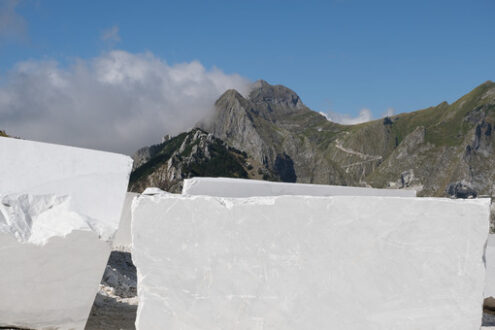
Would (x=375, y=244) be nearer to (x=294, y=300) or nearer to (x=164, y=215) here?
(x=294, y=300)

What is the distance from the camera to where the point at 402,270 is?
4.40 meters

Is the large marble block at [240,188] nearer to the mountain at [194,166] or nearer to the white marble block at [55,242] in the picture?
the white marble block at [55,242]

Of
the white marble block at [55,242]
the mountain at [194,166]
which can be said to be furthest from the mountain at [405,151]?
the white marble block at [55,242]

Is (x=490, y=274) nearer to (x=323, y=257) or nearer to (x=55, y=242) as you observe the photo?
(x=323, y=257)

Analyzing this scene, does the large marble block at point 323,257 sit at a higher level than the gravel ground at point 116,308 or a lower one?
higher

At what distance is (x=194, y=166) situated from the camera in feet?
261

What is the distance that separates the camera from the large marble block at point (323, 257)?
173 inches

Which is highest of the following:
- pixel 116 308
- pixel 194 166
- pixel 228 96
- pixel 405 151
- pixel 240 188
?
pixel 228 96

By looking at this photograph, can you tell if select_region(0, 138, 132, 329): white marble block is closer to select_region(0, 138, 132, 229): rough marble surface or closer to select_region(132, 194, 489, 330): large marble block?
select_region(0, 138, 132, 229): rough marble surface

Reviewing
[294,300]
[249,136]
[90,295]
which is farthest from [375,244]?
[249,136]

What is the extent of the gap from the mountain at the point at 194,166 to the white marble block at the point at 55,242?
2583 inches

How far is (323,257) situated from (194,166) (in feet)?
249

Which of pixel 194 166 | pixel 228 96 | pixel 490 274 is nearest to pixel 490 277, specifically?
pixel 490 274

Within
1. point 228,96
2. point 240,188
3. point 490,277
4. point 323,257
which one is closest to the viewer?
point 323,257
